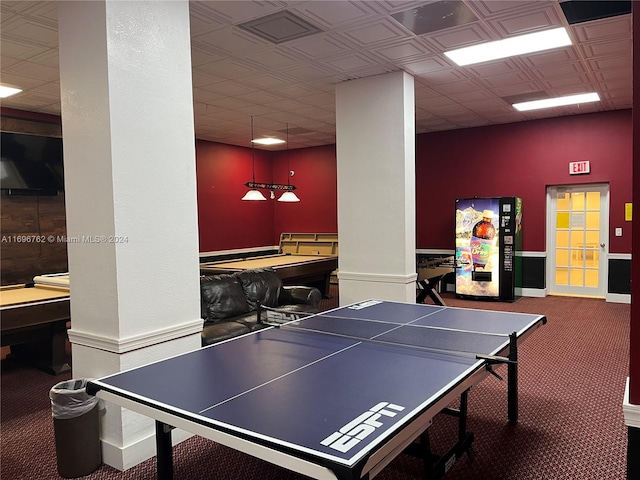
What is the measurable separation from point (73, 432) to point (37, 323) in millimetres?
1889

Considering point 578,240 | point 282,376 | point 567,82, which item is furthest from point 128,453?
point 578,240

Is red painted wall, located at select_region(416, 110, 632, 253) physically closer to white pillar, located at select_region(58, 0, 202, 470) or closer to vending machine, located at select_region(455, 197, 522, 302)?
vending machine, located at select_region(455, 197, 522, 302)

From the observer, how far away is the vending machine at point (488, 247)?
25.9ft

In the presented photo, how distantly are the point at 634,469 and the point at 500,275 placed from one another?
656 centimetres

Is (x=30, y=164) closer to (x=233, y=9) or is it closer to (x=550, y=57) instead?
(x=233, y=9)

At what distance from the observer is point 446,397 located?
187 cm

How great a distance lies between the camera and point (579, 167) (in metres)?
7.80

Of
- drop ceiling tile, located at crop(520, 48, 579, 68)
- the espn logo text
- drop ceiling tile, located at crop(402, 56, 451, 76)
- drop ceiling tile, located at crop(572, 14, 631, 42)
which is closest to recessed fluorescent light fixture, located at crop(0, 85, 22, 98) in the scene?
drop ceiling tile, located at crop(402, 56, 451, 76)

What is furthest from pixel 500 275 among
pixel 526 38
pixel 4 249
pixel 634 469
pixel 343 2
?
pixel 4 249

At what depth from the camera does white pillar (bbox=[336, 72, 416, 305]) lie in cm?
516

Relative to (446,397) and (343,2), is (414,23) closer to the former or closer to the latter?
(343,2)

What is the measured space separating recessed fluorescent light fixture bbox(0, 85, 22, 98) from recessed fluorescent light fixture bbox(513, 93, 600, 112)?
22.0 ft

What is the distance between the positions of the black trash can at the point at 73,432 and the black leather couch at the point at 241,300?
1.55m

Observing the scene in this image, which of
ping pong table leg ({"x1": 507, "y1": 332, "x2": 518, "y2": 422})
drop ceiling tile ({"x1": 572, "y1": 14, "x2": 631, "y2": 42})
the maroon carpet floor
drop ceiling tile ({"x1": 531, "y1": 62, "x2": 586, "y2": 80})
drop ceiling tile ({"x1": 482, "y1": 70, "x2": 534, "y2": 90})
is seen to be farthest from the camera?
drop ceiling tile ({"x1": 482, "y1": 70, "x2": 534, "y2": 90})
